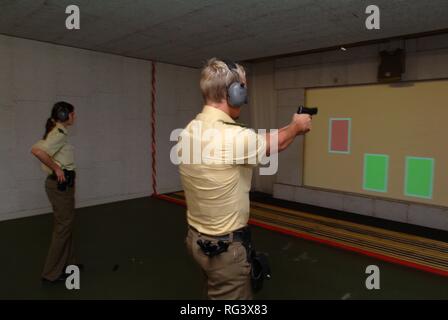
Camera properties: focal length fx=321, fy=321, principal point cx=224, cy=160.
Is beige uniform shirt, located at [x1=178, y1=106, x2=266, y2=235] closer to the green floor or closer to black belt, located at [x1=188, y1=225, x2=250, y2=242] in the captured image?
black belt, located at [x1=188, y1=225, x2=250, y2=242]

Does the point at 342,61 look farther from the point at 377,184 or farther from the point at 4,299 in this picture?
the point at 4,299

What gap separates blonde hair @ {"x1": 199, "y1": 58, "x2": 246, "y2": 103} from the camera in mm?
1472

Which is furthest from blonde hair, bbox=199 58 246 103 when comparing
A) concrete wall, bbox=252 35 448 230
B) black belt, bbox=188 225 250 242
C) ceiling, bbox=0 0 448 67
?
concrete wall, bbox=252 35 448 230

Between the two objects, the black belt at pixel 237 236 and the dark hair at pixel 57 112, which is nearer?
the black belt at pixel 237 236

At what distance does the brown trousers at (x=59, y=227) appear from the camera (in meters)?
2.79

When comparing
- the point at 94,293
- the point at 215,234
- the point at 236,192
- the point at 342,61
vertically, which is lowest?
the point at 94,293

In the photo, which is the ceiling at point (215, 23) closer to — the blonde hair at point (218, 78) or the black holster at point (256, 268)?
the blonde hair at point (218, 78)

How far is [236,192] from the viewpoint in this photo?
148 cm

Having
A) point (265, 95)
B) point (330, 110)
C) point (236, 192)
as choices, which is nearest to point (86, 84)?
point (265, 95)

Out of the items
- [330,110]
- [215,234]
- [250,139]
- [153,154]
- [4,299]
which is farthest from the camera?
[153,154]

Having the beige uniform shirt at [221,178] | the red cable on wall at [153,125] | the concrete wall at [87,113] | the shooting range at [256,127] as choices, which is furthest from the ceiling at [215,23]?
the beige uniform shirt at [221,178]

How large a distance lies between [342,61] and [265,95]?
1611 mm

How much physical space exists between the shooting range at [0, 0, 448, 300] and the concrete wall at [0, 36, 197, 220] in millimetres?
21

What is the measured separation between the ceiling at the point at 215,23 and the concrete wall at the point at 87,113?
357 millimetres
